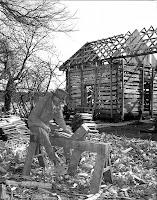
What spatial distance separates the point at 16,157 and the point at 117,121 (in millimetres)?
10183

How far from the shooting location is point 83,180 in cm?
471

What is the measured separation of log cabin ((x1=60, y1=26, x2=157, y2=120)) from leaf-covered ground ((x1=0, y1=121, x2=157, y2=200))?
28.3ft

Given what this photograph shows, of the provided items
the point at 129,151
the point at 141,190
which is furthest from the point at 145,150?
the point at 141,190

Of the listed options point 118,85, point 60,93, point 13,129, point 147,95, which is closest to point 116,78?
point 118,85

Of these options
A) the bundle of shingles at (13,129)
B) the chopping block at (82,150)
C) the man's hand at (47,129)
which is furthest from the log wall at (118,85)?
the man's hand at (47,129)

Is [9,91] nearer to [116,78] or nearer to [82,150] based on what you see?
[116,78]

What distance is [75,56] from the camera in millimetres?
18469

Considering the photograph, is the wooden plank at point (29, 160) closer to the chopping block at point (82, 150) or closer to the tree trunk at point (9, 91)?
the chopping block at point (82, 150)

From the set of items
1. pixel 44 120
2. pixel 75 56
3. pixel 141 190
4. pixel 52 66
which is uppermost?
pixel 75 56

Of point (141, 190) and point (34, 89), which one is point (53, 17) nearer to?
point (141, 190)

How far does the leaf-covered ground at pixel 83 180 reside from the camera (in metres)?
3.99

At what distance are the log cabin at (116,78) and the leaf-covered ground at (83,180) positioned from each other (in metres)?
8.61

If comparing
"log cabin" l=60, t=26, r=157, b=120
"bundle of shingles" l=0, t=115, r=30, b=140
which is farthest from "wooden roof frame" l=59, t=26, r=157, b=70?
"bundle of shingles" l=0, t=115, r=30, b=140

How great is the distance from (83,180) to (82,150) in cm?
61
